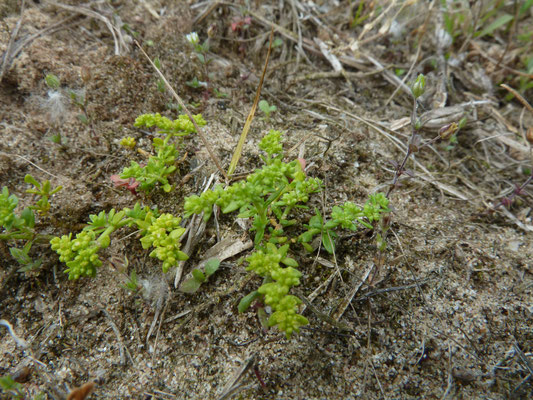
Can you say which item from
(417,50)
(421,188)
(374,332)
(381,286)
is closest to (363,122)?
(421,188)

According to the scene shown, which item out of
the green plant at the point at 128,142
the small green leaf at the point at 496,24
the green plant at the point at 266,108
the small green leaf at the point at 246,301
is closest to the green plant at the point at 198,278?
the small green leaf at the point at 246,301

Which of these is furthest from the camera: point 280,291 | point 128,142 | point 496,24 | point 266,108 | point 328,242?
point 496,24

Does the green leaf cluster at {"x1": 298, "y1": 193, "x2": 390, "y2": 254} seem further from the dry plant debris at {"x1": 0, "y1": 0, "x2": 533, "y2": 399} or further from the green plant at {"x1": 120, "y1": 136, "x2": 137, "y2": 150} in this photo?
the green plant at {"x1": 120, "y1": 136, "x2": 137, "y2": 150}

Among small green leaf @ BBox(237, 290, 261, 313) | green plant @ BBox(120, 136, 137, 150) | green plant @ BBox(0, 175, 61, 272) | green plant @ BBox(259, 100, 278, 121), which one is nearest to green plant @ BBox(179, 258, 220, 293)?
small green leaf @ BBox(237, 290, 261, 313)

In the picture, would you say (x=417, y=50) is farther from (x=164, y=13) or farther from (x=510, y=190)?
(x=164, y=13)

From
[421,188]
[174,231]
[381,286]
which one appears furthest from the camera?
[421,188]

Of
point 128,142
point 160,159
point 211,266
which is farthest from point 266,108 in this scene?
point 211,266

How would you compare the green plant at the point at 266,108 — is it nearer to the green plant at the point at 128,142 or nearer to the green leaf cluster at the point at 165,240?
the green plant at the point at 128,142

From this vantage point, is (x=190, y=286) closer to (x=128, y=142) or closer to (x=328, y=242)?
(x=328, y=242)
